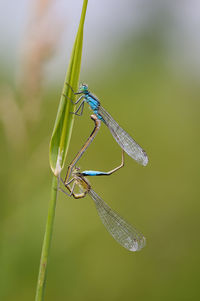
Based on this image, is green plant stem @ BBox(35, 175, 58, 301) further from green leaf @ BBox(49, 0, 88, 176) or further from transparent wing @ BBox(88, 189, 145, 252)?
transparent wing @ BBox(88, 189, 145, 252)

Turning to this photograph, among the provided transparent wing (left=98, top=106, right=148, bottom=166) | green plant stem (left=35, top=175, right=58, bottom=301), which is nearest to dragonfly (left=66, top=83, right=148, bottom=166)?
transparent wing (left=98, top=106, right=148, bottom=166)

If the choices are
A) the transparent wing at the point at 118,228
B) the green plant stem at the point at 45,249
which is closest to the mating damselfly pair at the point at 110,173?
the transparent wing at the point at 118,228

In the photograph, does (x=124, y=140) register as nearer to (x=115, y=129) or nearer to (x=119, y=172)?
(x=115, y=129)

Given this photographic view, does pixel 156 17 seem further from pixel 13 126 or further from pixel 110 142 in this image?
pixel 13 126

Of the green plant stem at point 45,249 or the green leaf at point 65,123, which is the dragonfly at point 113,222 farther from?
the green plant stem at point 45,249

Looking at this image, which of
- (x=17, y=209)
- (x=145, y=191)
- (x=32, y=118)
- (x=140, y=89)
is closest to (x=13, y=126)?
(x=32, y=118)

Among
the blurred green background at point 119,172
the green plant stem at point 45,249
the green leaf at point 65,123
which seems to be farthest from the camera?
the blurred green background at point 119,172
